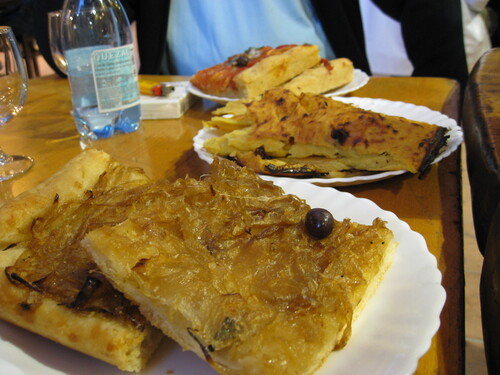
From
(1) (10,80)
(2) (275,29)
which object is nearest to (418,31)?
(2) (275,29)

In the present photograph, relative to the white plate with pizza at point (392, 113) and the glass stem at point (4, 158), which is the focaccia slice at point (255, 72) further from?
the glass stem at point (4, 158)

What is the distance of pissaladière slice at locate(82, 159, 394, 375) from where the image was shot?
0.78 meters

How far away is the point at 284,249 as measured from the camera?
1017 mm

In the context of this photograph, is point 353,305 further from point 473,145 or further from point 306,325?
point 473,145

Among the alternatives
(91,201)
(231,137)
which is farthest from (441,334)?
(231,137)

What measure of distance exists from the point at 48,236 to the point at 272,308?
0.60 metres

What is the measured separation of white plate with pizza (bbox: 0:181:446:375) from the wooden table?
10 cm

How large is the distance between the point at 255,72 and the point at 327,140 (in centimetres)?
112

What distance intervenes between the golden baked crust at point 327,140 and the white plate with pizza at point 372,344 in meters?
0.63

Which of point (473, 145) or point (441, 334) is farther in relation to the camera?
point (473, 145)

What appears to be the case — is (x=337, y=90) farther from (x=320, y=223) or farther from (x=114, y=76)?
(x=320, y=223)

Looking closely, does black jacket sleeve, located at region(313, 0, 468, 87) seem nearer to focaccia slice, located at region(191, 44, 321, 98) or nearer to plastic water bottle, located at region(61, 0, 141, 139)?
focaccia slice, located at region(191, 44, 321, 98)

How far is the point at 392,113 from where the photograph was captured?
2.19 metres

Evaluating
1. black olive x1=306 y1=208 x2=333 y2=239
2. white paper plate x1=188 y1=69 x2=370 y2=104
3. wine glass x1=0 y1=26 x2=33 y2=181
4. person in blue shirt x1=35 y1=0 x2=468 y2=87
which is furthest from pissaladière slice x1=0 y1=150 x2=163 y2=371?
person in blue shirt x1=35 y1=0 x2=468 y2=87
